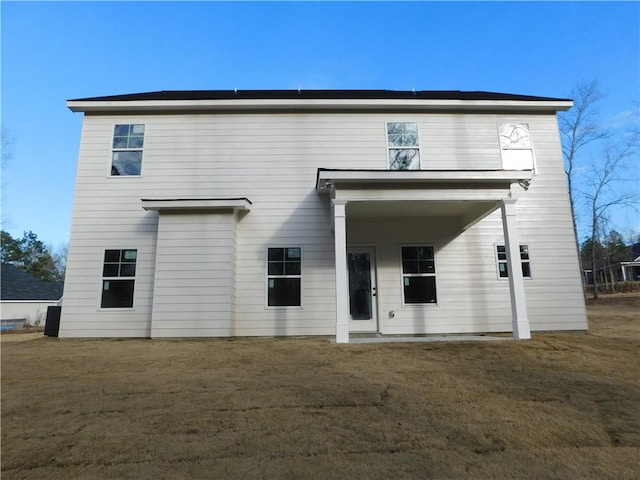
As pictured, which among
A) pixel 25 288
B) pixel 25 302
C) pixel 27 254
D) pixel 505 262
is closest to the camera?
pixel 505 262

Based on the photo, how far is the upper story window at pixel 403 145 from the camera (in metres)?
9.05

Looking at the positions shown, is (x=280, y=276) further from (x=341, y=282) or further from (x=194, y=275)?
(x=341, y=282)

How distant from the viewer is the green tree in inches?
1374

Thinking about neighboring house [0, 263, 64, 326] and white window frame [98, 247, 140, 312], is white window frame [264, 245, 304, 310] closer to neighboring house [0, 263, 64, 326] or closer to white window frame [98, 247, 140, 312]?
white window frame [98, 247, 140, 312]

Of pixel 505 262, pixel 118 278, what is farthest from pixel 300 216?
pixel 505 262

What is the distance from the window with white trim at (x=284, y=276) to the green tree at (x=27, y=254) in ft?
123

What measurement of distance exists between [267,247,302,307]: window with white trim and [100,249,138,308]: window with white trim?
3121 millimetres

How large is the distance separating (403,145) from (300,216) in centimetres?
319

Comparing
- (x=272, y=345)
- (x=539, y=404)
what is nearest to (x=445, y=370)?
(x=539, y=404)

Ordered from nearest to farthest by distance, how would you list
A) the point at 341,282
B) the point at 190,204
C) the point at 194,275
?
1. the point at 341,282
2. the point at 194,275
3. the point at 190,204

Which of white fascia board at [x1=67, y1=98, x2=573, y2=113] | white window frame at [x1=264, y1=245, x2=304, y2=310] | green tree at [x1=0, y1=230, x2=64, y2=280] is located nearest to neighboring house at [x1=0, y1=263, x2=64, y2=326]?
green tree at [x1=0, y1=230, x2=64, y2=280]

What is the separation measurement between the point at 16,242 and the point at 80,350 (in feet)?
131

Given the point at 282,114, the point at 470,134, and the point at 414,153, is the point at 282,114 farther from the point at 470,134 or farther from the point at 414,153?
the point at 470,134

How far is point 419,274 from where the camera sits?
28.1 ft
